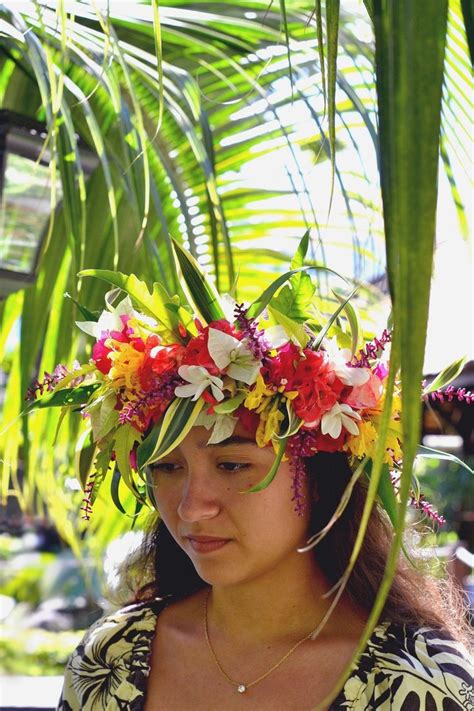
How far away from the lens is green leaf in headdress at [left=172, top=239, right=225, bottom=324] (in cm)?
131

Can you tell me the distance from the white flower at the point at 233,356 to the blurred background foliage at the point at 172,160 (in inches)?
2.9

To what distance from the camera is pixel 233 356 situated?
1.29m

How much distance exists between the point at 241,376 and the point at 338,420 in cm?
14

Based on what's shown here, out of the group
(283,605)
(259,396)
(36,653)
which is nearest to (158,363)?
(259,396)

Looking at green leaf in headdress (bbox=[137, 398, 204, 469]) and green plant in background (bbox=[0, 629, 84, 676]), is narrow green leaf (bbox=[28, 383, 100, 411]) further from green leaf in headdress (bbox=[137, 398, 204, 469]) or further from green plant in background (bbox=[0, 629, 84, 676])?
green plant in background (bbox=[0, 629, 84, 676])

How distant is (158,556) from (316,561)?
38 cm

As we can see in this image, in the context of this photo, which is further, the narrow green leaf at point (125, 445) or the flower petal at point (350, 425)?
the narrow green leaf at point (125, 445)

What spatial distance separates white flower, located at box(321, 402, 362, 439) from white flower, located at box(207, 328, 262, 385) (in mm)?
108

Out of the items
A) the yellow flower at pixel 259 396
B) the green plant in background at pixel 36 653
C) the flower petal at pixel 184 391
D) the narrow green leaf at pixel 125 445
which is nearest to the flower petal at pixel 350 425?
the yellow flower at pixel 259 396

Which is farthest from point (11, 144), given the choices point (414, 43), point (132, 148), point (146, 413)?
point (414, 43)

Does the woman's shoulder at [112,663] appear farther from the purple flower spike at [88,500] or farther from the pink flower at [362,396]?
the pink flower at [362,396]

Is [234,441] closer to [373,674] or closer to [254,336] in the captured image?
[254,336]

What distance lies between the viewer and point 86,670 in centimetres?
154

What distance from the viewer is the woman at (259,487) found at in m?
1.26
